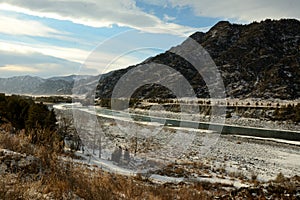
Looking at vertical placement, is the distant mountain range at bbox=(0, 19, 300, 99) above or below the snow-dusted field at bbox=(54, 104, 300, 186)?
above

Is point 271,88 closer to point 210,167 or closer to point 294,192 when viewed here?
point 210,167

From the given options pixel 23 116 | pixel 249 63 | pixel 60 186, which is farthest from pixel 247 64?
pixel 60 186

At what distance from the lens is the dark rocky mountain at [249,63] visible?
9312 centimetres

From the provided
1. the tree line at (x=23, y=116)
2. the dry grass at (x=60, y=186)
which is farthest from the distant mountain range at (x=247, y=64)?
the dry grass at (x=60, y=186)

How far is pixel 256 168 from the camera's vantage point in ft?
59.8

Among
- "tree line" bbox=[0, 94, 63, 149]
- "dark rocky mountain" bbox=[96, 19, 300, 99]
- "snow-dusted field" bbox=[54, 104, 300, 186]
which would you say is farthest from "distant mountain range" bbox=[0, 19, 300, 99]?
"tree line" bbox=[0, 94, 63, 149]

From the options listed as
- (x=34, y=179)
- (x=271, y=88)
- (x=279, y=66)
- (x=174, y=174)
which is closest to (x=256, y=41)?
(x=279, y=66)

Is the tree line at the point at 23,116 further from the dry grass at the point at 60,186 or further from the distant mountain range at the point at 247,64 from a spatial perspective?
the distant mountain range at the point at 247,64

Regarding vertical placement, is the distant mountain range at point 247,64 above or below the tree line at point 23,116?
above

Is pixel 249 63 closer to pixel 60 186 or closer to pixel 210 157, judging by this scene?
pixel 210 157

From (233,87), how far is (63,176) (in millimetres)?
100454

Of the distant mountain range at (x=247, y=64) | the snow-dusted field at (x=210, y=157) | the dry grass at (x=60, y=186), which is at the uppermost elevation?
the distant mountain range at (x=247, y=64)

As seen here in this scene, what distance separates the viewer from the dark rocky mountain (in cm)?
9312

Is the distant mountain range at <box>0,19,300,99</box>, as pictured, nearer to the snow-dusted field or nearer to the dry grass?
the snow-dusted field
